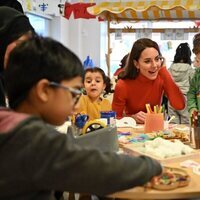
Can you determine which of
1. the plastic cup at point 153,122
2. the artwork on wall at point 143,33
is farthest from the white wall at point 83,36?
the plastic cup at point 153,122

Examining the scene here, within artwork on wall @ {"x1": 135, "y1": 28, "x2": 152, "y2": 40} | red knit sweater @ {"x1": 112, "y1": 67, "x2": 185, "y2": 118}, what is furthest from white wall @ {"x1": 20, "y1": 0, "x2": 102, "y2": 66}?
red knit sweater @ {"x1": 112, "y1": 67, "x2": 185, "y2": 118}

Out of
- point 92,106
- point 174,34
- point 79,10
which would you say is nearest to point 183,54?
point 174,34

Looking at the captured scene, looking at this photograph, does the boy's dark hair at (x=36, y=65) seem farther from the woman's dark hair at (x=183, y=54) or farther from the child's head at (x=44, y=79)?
the woman's dark hair at (x=183, y=54)

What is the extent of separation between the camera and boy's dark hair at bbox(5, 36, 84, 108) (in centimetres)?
83

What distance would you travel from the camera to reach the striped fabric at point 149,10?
4117 millimetres

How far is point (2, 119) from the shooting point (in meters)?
0.81

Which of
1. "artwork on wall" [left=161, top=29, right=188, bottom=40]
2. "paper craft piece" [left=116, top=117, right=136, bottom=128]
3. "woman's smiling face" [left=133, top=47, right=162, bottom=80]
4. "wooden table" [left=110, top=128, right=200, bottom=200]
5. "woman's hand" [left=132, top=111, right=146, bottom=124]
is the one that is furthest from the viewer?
"artwork on wall" [left=161, top=29, right=188, bottom=40]

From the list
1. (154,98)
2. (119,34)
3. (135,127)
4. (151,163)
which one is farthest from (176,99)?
(119,34)

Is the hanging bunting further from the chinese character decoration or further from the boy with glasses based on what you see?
the boy with glasses

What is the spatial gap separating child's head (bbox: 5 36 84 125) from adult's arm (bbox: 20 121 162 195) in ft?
0.30

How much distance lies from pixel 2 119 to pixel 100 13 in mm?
3614

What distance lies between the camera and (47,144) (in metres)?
0.75

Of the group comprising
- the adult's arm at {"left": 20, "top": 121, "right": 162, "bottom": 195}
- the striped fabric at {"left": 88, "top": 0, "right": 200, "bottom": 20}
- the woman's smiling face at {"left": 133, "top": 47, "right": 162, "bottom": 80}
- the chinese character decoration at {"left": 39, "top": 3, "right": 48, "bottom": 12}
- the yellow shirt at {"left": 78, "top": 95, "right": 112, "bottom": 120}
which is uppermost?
the chinese character decoration at {"left": 39, "top": 3, "right": 48, "bottom": 12}

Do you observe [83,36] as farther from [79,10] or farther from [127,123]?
[127,123]
